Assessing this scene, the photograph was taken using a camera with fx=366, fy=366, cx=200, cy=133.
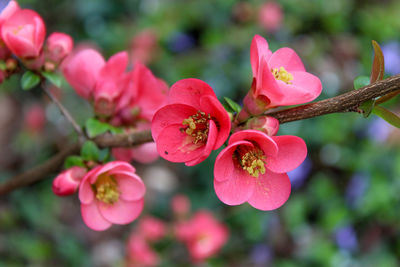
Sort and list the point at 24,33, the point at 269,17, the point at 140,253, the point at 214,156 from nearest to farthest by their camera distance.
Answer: the point at 24,33 < the point at 140,253 < the point at 214,156 < the point at 269,17

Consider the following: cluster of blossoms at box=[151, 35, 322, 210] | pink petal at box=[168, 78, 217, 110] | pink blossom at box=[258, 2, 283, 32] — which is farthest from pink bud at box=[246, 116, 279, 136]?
pink blossom at box=[258, 2, 283, 32]

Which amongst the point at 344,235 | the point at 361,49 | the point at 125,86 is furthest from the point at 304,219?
the point at 125,86

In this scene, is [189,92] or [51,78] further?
[51,78]

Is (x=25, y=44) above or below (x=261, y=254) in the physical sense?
above

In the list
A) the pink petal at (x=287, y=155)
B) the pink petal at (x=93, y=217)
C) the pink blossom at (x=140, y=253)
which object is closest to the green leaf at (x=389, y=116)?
the pink petal at (x=287, y=155)

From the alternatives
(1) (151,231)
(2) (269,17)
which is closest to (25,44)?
(1) (151,231)

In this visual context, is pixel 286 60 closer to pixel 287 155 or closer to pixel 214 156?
pixel 287 155
